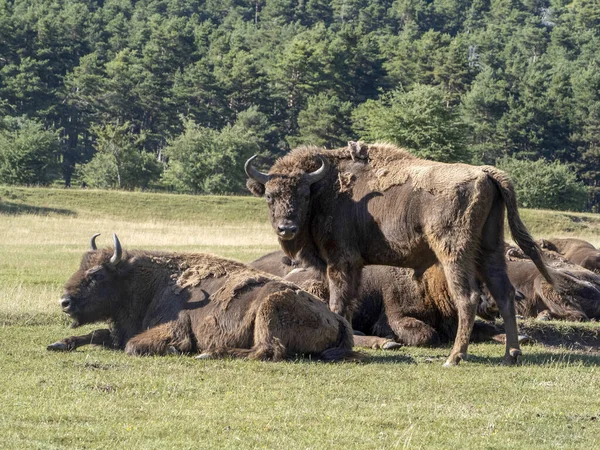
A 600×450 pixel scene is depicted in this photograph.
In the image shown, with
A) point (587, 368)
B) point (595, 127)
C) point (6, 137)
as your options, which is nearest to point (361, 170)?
point (587, 368)

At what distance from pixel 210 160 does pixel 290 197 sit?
81885 mm

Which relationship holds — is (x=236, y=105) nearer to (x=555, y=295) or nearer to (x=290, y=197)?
(x=555, y=295)

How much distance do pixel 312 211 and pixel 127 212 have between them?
4663 cm

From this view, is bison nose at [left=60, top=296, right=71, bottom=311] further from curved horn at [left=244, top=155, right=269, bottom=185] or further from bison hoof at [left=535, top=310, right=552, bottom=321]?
bison hoof at [left=535, top=310, right=552, bottom=321]

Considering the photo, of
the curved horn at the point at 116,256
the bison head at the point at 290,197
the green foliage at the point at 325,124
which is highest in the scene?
the bison head at the point at 290,197

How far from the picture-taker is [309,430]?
26.4 ft

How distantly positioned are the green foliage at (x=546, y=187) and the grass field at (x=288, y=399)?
77506mm

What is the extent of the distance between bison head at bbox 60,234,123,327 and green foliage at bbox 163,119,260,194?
79.6 m

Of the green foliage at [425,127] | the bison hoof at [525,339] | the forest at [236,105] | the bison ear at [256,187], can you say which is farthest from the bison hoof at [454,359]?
the forest at [236,105]

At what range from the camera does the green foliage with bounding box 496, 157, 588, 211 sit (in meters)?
91.0

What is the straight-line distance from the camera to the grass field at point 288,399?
7.80m

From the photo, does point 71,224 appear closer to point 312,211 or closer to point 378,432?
point 312,211

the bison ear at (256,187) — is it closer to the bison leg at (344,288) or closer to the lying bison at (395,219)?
the lying bison at (395,219)

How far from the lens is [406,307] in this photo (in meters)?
14.5
